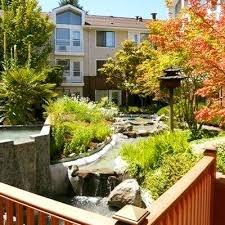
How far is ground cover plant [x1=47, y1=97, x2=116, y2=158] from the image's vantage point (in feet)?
43.5

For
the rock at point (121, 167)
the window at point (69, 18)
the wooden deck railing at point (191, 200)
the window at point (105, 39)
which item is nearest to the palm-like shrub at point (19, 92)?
the rock at point (121, 167)

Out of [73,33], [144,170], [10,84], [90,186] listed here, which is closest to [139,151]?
[144,170]

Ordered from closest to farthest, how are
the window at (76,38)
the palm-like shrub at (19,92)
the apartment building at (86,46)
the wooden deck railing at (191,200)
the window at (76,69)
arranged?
the wooden deck railing at (191,200), the palm-like shrub at (19,92), the apartment building at (86,46), the window at (76,38), the window at (76,69)

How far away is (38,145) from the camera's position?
10742mm

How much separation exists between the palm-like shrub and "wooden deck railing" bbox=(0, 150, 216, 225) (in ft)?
39.9

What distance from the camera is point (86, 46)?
36062 mm

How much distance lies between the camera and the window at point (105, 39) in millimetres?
36531

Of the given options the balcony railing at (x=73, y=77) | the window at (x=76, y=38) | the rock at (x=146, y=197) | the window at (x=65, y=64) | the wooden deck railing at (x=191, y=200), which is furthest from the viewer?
the window at (x=76, y=38)

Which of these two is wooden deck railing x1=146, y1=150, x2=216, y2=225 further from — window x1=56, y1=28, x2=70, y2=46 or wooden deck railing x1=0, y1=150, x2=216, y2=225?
window x1=56, y1=28, x2=70, y2=46

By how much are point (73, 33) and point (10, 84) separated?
67.4 ft

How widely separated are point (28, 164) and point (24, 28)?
20082 mm

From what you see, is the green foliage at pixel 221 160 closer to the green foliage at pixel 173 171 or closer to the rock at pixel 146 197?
the green foliage at pixel 173 171

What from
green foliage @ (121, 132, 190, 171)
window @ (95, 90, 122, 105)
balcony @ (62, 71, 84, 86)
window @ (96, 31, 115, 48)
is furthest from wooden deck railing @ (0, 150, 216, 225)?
window @ (96, 31, 115, 48)

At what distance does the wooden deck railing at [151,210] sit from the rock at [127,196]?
4584 millimetres
